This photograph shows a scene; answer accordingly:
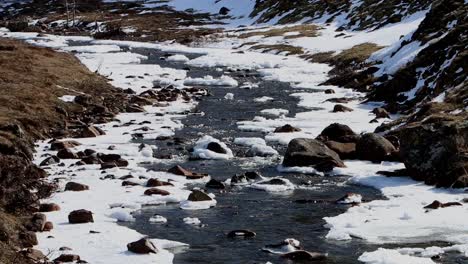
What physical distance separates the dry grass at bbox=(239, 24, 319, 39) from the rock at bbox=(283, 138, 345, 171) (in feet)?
155

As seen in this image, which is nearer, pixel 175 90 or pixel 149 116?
pixel 149 116

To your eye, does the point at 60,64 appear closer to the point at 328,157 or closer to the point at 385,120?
the point at 385,120

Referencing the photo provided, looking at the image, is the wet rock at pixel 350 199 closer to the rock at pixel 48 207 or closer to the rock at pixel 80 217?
the rock at pixel 80 217

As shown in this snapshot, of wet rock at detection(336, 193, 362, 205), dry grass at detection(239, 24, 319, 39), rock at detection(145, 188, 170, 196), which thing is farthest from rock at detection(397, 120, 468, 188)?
dry grass at detection(239, 24, 319, 39)

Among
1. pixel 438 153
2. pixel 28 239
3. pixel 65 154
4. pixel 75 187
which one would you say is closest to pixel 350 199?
pixel 438 153

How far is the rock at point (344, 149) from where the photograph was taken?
2569cm

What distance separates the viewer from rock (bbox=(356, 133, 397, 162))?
82.6 feet

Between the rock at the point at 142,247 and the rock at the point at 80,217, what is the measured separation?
2.47 m

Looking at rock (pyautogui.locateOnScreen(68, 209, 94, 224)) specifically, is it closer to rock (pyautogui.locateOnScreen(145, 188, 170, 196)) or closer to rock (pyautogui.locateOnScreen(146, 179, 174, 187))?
rock (pyautogui.locateOnScreen(145, 188, 170, 196))

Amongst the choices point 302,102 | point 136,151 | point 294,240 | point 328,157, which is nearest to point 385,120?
point 302,102

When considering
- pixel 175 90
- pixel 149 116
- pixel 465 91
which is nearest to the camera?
pixel 465 91

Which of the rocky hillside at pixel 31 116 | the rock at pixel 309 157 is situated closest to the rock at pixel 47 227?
the rocky hillside at pixel 31 116

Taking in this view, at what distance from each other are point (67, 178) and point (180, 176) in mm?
3627

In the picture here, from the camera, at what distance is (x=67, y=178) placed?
851 inches
